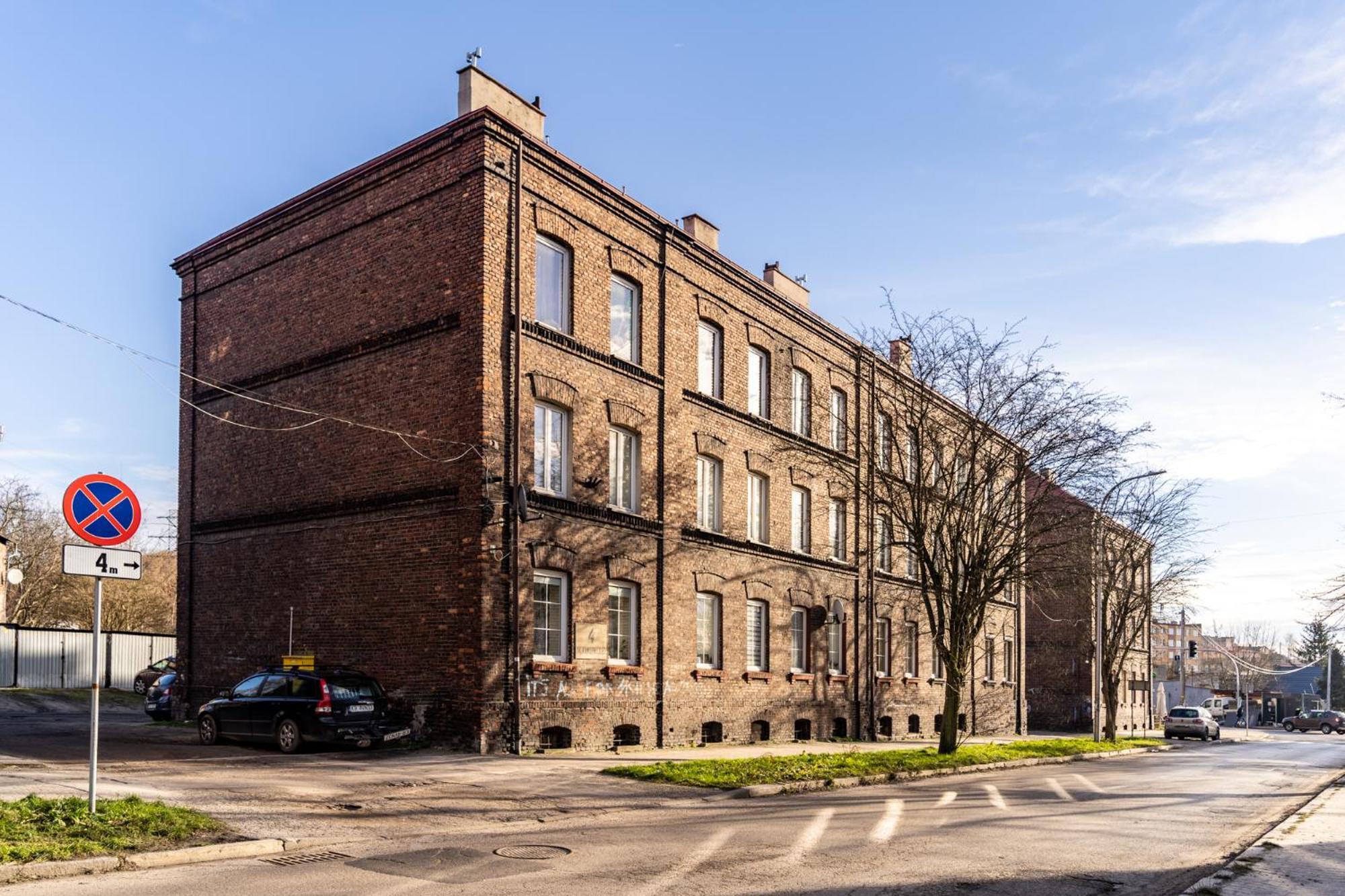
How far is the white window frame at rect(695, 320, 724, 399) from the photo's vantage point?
26.2 meters

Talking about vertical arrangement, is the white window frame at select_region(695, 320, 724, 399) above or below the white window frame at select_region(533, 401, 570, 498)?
above

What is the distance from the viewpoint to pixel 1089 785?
1936cm

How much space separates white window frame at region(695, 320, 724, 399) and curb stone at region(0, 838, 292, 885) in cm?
1695

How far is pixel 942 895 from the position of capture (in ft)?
27.8

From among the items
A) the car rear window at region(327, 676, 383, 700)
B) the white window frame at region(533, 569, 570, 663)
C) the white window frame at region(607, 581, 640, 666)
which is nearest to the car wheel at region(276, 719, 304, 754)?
the car rear window at region(327, 676, 383, 700)

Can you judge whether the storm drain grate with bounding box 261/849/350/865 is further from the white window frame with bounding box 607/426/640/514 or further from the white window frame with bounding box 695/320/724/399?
the white window frame with bounding box 695/320/724/399

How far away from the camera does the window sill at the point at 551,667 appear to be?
1978 cm

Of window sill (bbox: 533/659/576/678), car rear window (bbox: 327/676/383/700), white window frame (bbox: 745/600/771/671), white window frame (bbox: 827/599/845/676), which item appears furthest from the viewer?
white window frame (bbox: 827/599/845/676)

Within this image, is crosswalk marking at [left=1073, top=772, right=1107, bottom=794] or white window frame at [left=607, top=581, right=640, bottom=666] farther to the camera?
white window frame at [left=607, top=581, right=640, bottom=666]

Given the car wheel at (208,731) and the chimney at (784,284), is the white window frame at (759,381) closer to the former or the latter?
the chimney at (784,284)

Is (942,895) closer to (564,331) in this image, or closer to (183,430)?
(564,331)

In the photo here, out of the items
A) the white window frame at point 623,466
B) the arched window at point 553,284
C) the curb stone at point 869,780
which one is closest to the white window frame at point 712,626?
the white window frame at point 623,466

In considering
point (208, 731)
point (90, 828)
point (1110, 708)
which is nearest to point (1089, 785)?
point (208, 731)

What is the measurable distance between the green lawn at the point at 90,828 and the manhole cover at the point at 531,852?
2581 mm
